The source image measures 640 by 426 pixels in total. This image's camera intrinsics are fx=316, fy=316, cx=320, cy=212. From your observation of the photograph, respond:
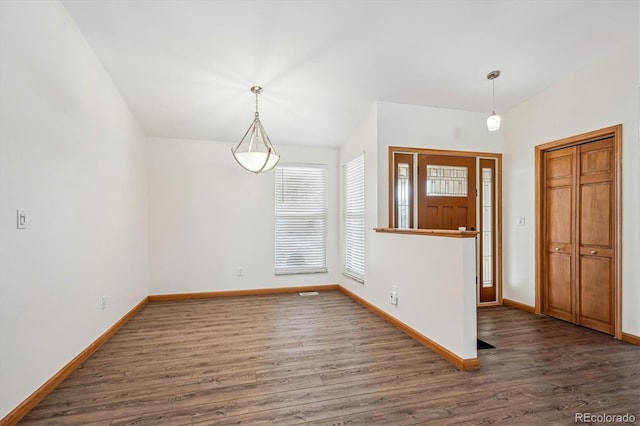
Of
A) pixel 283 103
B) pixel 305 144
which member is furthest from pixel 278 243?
pixel 283 103

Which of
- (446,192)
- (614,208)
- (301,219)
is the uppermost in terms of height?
(446,192)

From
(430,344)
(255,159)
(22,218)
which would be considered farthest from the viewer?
(255,159)

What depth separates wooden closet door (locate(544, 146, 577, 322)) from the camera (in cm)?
375

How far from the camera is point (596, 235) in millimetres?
3490

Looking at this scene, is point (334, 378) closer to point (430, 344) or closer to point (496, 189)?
point (430, 344)

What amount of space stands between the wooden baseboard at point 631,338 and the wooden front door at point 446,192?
73.6 inches

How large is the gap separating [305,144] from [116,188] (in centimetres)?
282

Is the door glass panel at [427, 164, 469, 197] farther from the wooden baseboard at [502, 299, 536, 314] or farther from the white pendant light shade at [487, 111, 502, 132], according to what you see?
the wooden baseboard at [502, 299, 536, 314]

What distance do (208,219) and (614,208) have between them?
5154 mm

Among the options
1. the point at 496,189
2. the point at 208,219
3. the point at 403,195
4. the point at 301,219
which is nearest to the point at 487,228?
the point at 496,189

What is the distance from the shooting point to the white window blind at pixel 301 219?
533 cm

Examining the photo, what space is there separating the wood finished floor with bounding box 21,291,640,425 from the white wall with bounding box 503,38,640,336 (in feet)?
2.44

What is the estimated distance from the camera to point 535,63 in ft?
11.3

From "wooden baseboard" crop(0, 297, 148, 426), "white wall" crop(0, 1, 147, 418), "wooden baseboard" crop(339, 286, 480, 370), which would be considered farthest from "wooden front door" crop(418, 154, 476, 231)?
"wooden baseboard" crop(0, 297, 148, 426)
